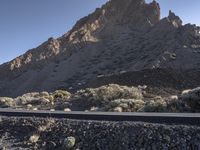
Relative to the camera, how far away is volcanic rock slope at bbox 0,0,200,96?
8069 cm

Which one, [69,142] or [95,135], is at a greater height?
[95,135]

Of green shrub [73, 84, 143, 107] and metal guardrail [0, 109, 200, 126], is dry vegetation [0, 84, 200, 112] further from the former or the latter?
metal guardrail [0, 109, 200, 126]

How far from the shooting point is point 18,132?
58.2ft

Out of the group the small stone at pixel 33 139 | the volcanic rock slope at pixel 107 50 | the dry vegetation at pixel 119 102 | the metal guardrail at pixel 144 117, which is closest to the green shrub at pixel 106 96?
the dry vegetation at pixel 119 102

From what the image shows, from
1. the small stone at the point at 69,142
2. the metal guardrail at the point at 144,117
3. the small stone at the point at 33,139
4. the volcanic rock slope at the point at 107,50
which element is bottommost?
the small stone at the point at 69,142

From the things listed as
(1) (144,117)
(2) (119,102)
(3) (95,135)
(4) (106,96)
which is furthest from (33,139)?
(4) (106,96)

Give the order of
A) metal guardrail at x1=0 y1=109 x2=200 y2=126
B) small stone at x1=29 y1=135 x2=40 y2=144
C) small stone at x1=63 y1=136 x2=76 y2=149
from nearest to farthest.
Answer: metal guardrail at x1=0 y1=109 x2=200 y2=126 → small stone at x1=63 y1=136 x2=76 y2=149 → small stone at x1=29 y1=135 x2=40 y2=144

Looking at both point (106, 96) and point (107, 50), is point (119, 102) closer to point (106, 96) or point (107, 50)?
point (106, 96)

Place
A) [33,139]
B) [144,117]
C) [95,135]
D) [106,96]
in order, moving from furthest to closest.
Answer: [106,96]
[33,139]
[144,117]
[95,135]

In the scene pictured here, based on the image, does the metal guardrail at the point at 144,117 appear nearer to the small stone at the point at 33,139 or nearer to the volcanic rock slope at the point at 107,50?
the small stone at the point at 33,139

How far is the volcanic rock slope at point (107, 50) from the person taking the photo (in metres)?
80.7

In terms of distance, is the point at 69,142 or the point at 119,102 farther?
the point at 119,102

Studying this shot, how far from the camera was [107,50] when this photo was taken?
9869 centimetres

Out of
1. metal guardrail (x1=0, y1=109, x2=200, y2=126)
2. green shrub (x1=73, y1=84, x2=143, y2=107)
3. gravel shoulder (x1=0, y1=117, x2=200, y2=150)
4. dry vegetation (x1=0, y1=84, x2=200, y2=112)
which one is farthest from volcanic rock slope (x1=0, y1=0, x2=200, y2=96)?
gravel shoulder (x1=0, y1=117, x2=200, y2=150)
